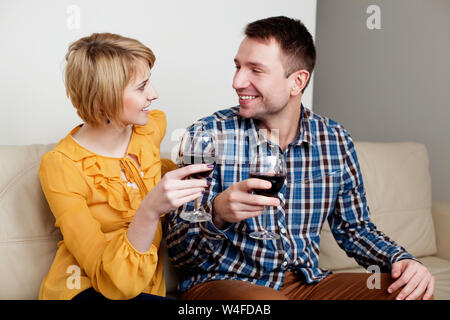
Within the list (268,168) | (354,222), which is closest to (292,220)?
(354,222)

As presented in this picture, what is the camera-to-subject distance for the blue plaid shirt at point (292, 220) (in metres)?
1.50

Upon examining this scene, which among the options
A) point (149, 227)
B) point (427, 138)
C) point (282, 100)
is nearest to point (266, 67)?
point (282, 100)

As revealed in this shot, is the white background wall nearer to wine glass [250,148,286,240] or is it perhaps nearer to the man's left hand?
wine glass [250,148,286,240]

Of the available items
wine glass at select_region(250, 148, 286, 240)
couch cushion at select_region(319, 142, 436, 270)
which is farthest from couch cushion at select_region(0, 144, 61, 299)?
couch cushion at select_region(319, 142, 436, 270)

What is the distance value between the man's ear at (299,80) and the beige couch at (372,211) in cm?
72

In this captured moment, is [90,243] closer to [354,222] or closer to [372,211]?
[354,222]

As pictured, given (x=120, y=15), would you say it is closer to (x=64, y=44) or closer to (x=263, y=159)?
(x=64, y=44)

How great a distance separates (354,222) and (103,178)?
893 mm

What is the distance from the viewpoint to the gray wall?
3.04m

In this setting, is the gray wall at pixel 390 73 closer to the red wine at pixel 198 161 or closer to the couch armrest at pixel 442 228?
the couch armrest at pixel 442 228

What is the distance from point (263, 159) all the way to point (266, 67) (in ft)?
1.92

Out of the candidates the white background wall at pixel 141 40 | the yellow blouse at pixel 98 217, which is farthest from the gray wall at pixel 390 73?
the yellow blouse at pixel 98 217

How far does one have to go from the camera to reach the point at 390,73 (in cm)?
345

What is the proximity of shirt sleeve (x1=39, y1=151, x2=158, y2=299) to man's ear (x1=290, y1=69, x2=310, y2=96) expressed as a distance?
834 mm
